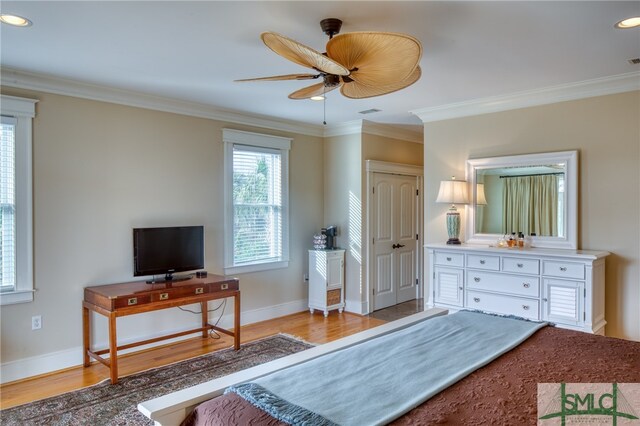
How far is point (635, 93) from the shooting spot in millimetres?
3656

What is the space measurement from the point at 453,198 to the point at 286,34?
259cm

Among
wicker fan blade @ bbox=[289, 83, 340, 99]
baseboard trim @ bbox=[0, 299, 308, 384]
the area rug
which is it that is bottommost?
the area rug

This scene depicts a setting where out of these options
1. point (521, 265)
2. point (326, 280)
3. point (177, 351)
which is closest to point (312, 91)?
point (521, 265)

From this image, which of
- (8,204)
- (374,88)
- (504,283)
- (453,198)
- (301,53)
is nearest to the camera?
(301,53)

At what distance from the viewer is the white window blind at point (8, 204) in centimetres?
349

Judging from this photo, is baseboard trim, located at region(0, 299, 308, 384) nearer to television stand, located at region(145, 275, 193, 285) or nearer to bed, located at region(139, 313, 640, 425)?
television stand, located at region(145, 275, 193, 285)

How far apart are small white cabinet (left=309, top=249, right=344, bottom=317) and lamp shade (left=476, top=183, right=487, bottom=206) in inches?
74.5

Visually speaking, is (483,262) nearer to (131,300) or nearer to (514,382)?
(514,382)

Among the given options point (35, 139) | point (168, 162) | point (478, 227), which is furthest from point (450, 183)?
point (35, 139)

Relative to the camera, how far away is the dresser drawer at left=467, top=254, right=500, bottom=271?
404cm

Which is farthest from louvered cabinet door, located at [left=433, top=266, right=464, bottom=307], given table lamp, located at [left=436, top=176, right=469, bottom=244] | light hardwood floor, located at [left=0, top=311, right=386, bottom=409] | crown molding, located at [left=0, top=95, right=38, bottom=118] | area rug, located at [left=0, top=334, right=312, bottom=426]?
crown molding, located at [left=0, top=95, right=38, bottom=118]

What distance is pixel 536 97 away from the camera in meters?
4.15

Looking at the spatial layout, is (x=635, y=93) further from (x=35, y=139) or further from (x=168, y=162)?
(x=35, y=139)

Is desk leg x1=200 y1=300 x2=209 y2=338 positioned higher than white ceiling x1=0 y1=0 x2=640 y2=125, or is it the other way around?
white ceiling x1=0 y1=0 x2=640 y2=125
